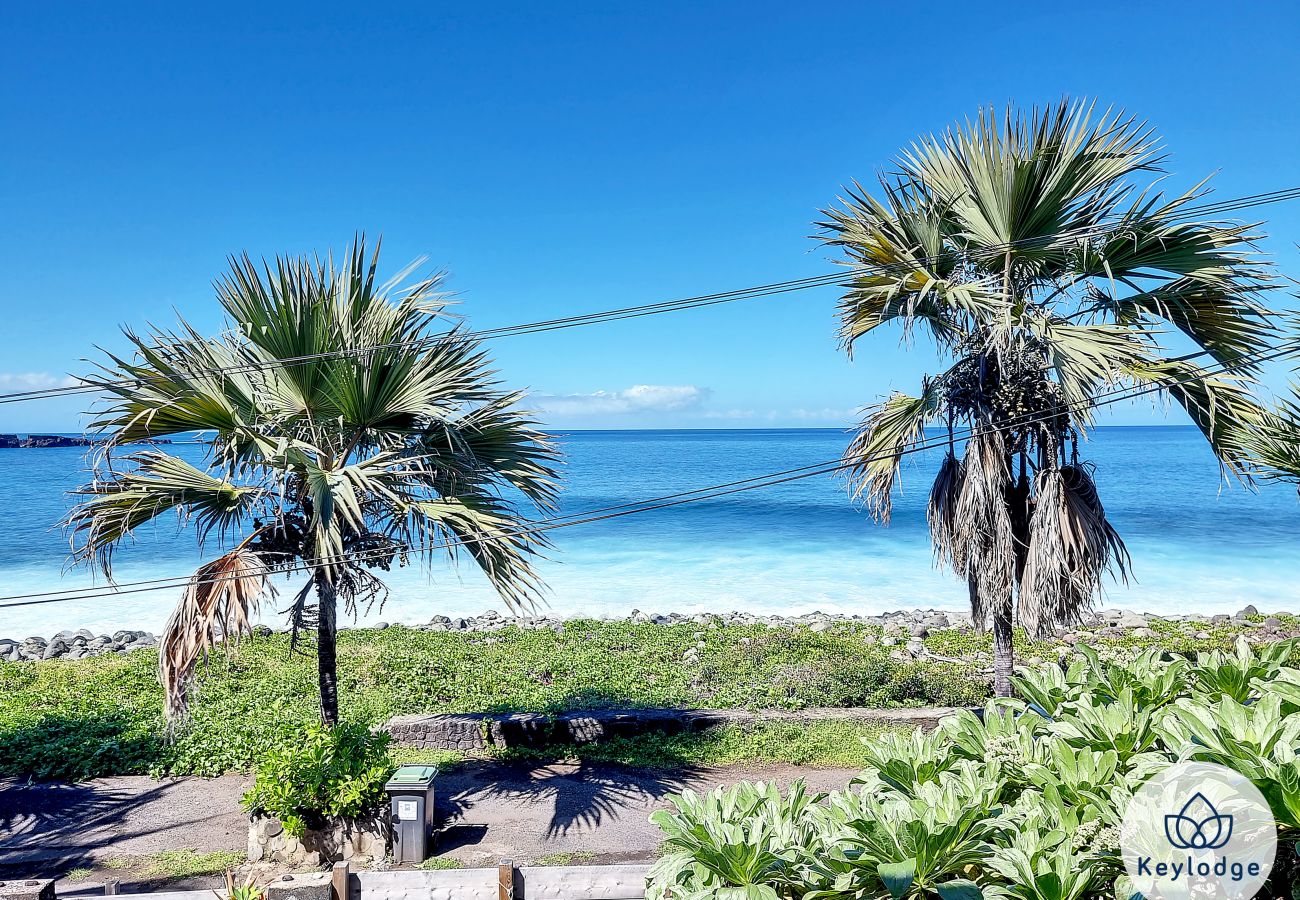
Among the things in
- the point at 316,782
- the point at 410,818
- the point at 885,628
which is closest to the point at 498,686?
the point at 410,818

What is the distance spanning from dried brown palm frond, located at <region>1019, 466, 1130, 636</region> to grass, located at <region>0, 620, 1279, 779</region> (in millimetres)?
2622

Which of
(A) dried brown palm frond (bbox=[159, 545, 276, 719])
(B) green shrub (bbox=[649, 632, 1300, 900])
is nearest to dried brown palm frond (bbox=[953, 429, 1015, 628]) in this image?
(B) green shrub (bbox=[649, 632, 1300, 900])

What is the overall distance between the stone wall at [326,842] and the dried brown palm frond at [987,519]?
5.19 meters

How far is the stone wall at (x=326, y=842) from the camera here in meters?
5.59

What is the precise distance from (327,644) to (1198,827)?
17.5 ft

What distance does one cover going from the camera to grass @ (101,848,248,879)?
5711 mm

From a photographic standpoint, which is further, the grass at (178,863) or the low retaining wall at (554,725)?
the low retaining wall at (554,725)

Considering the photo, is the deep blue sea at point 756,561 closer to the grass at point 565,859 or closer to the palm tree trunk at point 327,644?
the palm tree trunk at point 327,644

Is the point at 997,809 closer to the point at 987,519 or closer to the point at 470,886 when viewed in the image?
the point at 470,886

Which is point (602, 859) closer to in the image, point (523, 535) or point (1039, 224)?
point (523, 535)

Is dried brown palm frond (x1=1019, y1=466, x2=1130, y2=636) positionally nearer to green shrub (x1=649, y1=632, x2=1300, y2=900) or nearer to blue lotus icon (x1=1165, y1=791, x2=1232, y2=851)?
green shrub (x1=649, y1=632, x2=1300, y2=900)

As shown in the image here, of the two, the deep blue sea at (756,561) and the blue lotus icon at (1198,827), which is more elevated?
the blue lotus icon at (1198,827)

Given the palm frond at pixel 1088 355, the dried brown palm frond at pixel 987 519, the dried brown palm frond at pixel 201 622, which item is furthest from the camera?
the dried brown palm frond at pixel 987 519

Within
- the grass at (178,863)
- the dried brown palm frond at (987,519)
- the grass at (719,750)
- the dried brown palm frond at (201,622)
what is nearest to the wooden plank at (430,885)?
the dried brown palm frond at (201,622)
